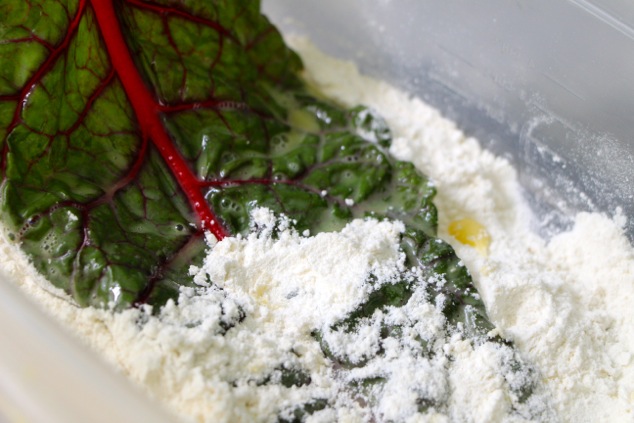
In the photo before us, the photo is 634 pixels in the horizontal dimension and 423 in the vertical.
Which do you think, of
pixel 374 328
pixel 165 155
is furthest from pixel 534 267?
pixel 165 155

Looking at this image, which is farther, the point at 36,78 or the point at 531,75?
the point at 531,75

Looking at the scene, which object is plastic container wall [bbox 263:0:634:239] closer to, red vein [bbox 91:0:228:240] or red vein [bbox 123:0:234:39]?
red vein [bbox 123:0:234:39]

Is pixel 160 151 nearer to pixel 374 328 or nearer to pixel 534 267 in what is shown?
pixel 374 328

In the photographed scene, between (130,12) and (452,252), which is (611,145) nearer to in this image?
(452,252)

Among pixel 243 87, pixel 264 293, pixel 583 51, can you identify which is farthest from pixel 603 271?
pixel 243 87

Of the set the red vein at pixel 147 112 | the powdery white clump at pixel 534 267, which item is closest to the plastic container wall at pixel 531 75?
the powdery white clump at pixel 534 267

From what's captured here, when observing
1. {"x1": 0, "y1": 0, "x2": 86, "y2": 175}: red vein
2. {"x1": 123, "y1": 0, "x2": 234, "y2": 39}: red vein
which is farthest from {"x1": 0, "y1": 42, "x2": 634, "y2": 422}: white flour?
{"x1": 123, "y1": 0, "x2": 234, "y2": 39}: red vein
